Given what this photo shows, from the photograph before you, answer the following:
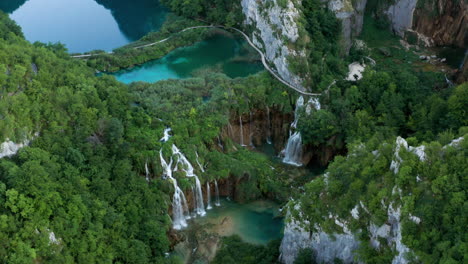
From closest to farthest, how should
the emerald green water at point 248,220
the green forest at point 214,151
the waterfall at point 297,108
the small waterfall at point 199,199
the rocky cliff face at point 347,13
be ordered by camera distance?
the green forest at point 214,151 < the emerald green water at point 248,220 < the small waterfall at point 199,199 < the waterfall at point 297,108 < the rocky cliff face at point 347,13

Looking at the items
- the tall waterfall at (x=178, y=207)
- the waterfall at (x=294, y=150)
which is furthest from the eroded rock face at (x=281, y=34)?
the tall waterfall at (x=178, y=207)

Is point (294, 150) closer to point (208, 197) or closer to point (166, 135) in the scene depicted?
point (208, 197)

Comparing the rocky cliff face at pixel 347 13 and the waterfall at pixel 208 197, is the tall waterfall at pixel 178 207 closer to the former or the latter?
the waterfall at pixel 208 197

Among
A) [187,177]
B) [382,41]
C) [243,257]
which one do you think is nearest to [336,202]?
[243,257]

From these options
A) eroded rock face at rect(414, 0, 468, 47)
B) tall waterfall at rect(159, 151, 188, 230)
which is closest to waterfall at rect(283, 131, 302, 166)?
tall waterfall at rect(159, 151, 188, 230)

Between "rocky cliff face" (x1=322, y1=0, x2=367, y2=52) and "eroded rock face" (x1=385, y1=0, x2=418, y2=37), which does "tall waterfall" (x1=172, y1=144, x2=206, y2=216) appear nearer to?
"rocky cliff face" (x1=322, y1=0, x2=367, y2=52)
